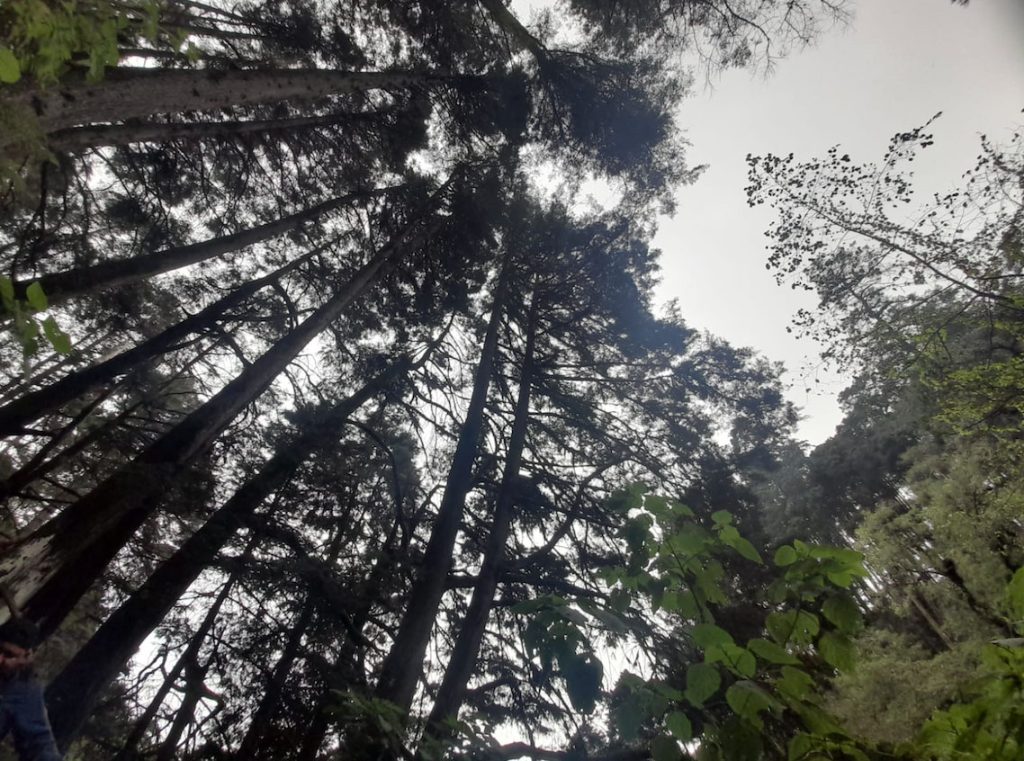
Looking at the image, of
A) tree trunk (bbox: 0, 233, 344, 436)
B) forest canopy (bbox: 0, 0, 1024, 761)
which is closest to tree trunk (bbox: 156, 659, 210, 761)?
forest canopy (bbox: 0, 0, 1024, 761)

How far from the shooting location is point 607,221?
10008mm

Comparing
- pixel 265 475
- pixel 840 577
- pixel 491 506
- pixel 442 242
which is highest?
pixel 442 242

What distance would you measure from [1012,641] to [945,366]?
28.0ft

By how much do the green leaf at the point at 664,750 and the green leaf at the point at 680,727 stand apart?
1.2 inches

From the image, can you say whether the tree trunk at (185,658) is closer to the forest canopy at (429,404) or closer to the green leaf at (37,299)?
the forest canopy at (429,404)

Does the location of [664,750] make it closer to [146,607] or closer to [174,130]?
[146,607]

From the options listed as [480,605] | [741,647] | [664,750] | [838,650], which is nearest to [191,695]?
[480,605]

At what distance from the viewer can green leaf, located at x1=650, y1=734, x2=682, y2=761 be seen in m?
1.29

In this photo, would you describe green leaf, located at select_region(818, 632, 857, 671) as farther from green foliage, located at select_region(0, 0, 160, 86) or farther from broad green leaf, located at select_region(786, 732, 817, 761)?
green foliage, located at select_region(0, 0, 160, 86)

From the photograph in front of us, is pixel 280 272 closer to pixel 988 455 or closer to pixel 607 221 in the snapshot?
pixel 607 221

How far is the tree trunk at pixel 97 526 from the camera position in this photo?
10.3 ft

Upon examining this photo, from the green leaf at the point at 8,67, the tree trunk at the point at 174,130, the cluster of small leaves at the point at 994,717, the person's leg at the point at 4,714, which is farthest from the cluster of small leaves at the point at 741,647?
the tree trunk at the point at 174,130

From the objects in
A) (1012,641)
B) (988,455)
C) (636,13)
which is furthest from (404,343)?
(988,455)

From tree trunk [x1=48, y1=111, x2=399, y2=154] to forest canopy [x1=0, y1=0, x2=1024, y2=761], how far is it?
0.04 m
